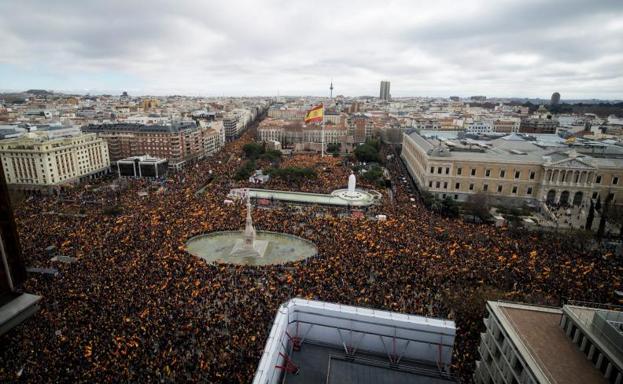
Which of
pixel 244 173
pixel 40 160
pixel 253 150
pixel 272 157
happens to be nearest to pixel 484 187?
pixel 244 173

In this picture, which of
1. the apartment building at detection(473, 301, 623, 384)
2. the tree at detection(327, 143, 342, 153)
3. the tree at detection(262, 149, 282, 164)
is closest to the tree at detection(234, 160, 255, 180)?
the tree at detection(262, 149, 282, 164)

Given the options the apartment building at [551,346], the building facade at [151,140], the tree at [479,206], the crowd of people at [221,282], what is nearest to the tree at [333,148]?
the building facade at [151,140]

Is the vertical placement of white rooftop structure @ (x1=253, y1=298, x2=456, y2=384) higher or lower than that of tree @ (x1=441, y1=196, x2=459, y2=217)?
higher

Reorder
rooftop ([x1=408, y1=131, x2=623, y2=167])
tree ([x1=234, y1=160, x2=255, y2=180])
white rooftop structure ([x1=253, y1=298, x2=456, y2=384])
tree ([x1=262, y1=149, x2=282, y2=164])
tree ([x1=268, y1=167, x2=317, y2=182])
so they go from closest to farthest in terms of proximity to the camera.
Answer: white rooftop structure ([x1=253, y1=298, x2=456, y2=384]), rooftop ([x1=408, y1=131, x2=623, y2=167]), tree ([x1=268, y1=167, x2=317, y2=182]), tree ([x1=234, y1=160, x2=255, y2=180]), tree ([x1=262, y1=149, x2=282, y2=164])

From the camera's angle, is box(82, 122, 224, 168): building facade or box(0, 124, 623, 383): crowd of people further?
box(82, 122, 224, 168): building facade

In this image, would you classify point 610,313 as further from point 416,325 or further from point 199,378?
point 199,378

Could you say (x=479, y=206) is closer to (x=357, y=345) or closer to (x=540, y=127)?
(x=357, y=345)

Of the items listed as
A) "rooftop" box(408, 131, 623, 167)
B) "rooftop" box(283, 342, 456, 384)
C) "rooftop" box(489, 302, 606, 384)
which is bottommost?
"rooftop" box(489, 302, 606, 384)

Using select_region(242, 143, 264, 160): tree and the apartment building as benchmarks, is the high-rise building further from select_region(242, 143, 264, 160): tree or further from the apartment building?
select_region(242, 143, 264, 160): tree

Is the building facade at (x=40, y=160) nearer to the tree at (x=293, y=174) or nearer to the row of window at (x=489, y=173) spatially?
the tree at (x=293, y=174)
